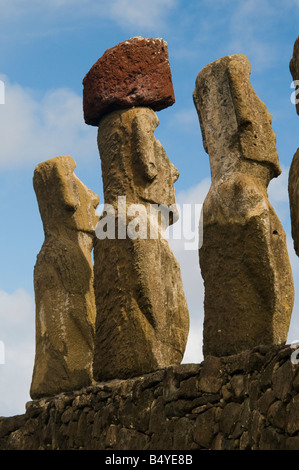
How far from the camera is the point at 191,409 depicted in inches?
273

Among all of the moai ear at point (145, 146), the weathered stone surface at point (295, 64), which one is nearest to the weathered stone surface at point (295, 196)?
the weathered stone surface at point (295, 64)

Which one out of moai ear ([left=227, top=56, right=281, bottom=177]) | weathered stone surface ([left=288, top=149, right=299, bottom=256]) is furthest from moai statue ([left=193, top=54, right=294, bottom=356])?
A: weathered stone surface ([left=288, top=149, right=299, bottom=256])

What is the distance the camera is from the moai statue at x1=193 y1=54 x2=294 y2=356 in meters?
6.87

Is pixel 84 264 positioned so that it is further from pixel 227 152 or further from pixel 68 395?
pixel 227 152

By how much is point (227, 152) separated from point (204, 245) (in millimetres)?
839

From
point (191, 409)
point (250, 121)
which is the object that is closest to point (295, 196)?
point (250, 121)

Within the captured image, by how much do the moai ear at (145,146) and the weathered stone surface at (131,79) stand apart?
0.38m

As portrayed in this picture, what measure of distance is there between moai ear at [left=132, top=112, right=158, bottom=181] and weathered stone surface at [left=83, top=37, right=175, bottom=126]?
383 mm

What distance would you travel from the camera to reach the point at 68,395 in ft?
30.7

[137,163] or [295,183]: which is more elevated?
[137,163]

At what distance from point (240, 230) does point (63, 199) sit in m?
3.95

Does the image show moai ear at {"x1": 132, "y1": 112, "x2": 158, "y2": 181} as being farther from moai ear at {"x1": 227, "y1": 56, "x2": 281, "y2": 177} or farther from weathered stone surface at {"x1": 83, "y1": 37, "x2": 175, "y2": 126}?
moai ear at {"x1": 227, "y1": 56, "x2": 281, "y2": 177}

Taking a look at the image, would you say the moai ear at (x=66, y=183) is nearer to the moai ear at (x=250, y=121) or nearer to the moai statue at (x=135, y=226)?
the moai statue at (x=135, y=226)

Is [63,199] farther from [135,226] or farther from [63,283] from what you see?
[135,226]
